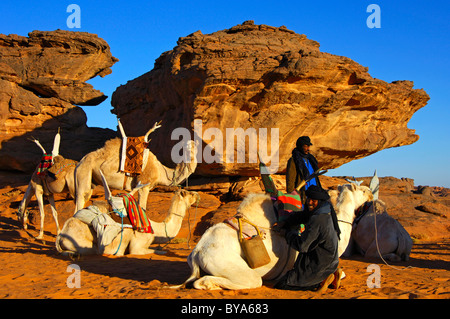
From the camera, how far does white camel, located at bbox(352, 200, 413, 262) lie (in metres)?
7.57

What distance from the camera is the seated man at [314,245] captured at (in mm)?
4449

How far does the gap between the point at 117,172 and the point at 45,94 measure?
12052 mm

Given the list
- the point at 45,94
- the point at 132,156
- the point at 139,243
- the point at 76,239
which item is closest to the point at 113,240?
the point at 139,243

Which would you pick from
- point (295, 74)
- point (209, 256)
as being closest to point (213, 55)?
point (295, 74)

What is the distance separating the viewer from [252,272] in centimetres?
455

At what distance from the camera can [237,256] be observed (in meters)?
4.49

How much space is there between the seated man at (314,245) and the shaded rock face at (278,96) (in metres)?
8.65

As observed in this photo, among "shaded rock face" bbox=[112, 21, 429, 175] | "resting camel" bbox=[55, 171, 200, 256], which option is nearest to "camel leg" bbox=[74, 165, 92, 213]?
"resting camel" bbox=[55, 171, 200, 256]

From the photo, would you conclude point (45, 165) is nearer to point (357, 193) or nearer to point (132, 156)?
point (132, 156)

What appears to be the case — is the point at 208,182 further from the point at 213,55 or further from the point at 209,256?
the point at 209,256

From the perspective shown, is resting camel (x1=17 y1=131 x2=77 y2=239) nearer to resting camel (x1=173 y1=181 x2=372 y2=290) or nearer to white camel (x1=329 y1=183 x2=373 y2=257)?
resting camel (x1=173 y1=181 x2=372 y2=290)

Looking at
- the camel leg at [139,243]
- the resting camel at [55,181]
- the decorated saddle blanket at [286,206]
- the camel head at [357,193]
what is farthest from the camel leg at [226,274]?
the resting camel at [55,181]

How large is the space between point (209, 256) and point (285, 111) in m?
9.45

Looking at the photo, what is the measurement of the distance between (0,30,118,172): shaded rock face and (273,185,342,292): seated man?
15531 millimetres
